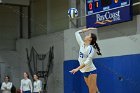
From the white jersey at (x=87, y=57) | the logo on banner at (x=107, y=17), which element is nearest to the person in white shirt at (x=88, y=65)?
the white jersey at (x=87, y=57)

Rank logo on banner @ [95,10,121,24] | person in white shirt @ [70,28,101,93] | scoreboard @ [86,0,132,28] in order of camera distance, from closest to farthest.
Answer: person in white shirt @ [70,28,101,93], scoreboard @ [86,0,132,28], logo on banner @ [95,10,121,24]

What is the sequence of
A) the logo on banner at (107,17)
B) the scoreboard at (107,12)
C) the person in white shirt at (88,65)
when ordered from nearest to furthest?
the person in white shirt at (88,65) < the scoreboard at (107,12) < the logo on banner at (107,17)

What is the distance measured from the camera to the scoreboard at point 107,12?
10.4 metres

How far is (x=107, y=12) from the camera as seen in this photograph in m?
11.2

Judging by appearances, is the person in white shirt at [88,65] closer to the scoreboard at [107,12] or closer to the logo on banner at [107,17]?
the scoreboard at [107,12]

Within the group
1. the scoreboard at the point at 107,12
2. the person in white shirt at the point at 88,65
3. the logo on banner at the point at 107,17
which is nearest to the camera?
the person in white shirt at the point at 88,65

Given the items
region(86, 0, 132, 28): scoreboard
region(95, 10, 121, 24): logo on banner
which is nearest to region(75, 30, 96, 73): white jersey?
region(86, 0, 132, 28): scoreboard

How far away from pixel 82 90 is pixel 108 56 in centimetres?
201

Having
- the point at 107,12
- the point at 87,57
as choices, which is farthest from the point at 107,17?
the point at 87,57

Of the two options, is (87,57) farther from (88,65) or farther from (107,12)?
(107,12)

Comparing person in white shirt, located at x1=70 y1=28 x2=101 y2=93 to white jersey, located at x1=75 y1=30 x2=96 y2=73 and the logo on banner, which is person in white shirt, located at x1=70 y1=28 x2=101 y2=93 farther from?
the logo on banner

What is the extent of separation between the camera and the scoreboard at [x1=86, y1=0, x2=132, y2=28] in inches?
411

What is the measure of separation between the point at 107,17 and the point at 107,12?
17cm

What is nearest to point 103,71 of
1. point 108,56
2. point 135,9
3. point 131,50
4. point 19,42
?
point 108,56
